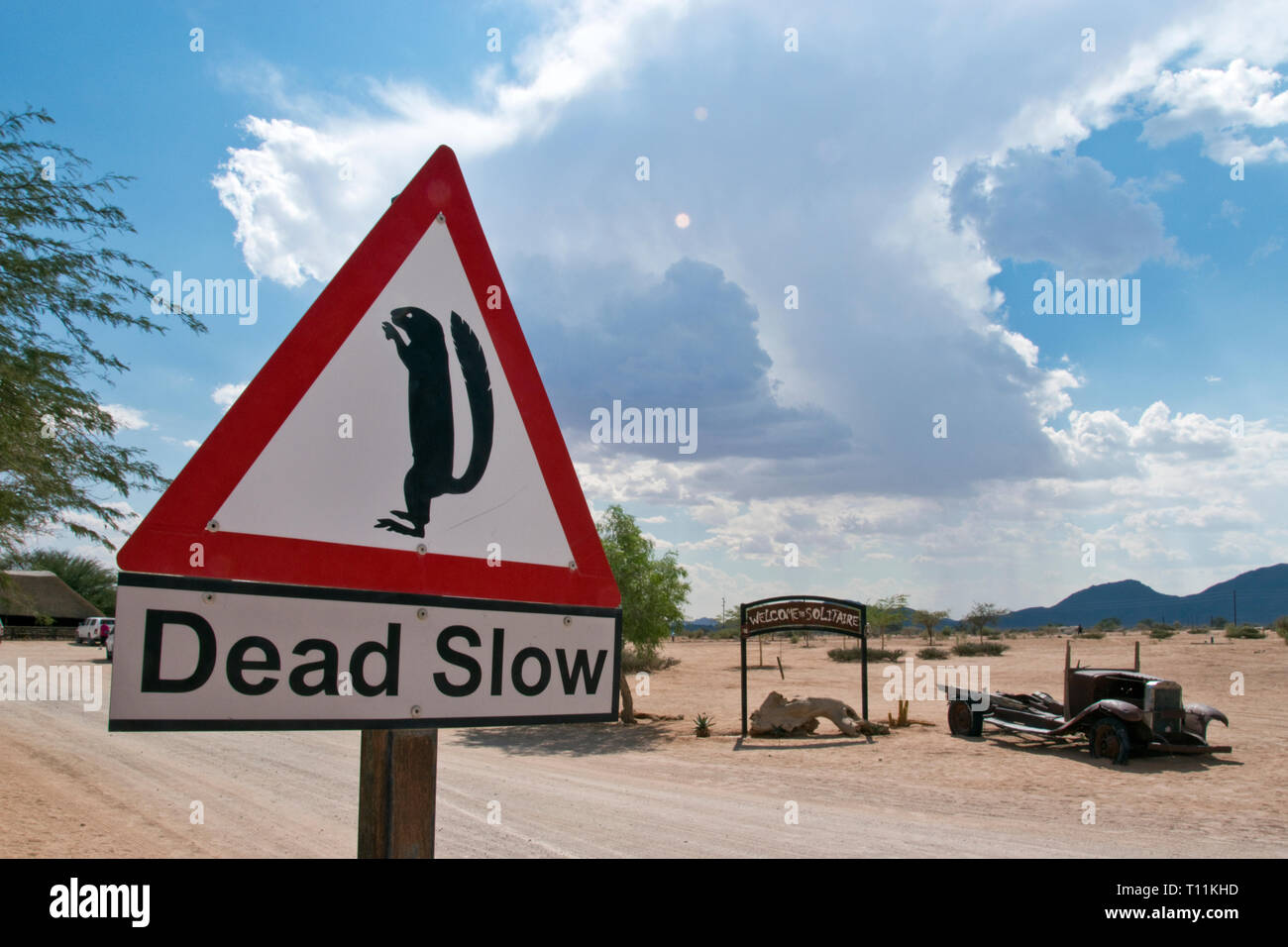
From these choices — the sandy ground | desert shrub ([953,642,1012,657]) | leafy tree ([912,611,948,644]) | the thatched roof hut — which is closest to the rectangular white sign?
the sandy ground

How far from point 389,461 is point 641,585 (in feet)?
67.1

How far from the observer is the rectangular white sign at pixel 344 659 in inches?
50.5

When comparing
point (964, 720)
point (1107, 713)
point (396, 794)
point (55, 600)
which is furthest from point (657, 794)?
point (55, 600)

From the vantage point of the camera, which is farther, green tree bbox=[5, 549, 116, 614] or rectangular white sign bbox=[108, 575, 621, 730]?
green tree bbox=[5, 549, 116, 614]

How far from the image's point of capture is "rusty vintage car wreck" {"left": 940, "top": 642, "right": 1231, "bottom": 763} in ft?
46.9

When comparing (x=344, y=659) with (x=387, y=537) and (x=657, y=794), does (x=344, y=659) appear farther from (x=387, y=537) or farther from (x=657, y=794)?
(x=657, y=794)

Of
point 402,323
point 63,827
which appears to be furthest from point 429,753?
point 63,827

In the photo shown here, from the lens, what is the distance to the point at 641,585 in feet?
71.6

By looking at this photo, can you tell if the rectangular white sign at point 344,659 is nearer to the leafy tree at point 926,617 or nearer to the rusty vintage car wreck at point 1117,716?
the rusty vintage car wreck at point 1117,716

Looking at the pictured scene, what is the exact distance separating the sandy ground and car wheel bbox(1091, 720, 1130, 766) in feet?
1.30

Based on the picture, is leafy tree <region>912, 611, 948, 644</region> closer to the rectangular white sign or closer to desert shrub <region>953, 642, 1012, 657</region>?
desert shrub <region>953, 642, 1012, 657</region>

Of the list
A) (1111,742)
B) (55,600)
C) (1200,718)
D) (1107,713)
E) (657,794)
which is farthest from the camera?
(55,600)

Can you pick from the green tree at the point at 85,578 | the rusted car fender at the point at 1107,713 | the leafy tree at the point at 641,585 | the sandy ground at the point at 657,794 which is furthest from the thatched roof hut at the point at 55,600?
the rusted car fender at the point at 1107,713

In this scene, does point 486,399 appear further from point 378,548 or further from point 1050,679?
point 1050,679
